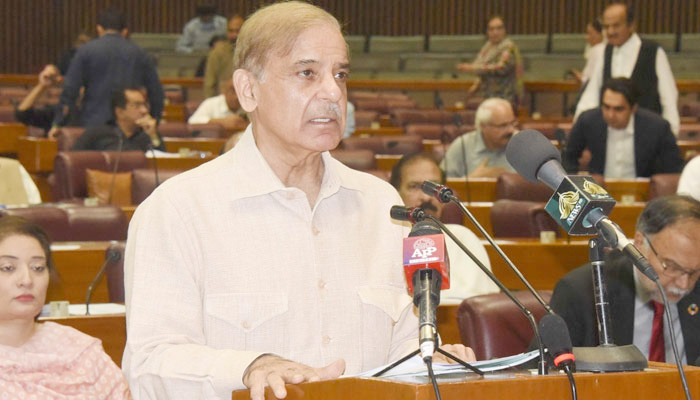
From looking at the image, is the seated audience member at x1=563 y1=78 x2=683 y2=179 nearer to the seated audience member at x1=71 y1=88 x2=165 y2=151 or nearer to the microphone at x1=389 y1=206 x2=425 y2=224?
the seated audience member at x1=71 y1=88 x2=165 y2=151

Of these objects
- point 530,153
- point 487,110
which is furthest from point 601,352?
point 487,110

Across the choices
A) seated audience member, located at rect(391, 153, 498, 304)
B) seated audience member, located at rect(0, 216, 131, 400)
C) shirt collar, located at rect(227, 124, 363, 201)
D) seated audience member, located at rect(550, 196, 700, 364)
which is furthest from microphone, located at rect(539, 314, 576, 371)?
seated audience member, located at rect(391, 153, 498, 304)

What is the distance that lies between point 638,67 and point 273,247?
7329 mm

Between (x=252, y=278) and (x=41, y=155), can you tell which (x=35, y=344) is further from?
(x=41, y=155)

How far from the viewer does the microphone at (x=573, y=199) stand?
165 centimetres

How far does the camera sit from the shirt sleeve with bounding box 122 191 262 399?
1954 mm

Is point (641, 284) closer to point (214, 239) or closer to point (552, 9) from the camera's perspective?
point (214, 239)

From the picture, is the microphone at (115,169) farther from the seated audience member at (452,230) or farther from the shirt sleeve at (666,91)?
the shirt sleeve at (666,91)

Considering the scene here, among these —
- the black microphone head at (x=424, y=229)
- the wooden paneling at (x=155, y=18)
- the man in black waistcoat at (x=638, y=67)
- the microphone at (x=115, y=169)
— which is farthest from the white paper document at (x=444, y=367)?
the wooden paneling at (x=155, y=18)

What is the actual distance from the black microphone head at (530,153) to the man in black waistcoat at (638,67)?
7.25 meters

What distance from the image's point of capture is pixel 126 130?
8.72 metres

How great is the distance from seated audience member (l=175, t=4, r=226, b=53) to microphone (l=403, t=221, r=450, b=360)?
52.1 ft

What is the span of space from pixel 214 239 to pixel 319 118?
0.28 metres

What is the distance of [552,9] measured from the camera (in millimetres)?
19219
